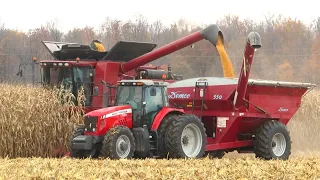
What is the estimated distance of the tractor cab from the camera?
10555 millimetres

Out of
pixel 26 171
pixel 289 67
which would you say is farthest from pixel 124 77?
pixel 289 67

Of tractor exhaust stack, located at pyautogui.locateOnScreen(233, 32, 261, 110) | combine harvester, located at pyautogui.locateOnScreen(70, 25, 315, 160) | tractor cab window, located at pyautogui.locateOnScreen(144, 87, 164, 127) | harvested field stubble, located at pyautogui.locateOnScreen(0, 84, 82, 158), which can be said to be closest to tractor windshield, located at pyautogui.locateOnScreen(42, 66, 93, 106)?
harvested field stubble, located at pyautogui.locateOnScreen(0, 84, 82, 158)

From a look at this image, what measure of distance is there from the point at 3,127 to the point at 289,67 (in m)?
25.8

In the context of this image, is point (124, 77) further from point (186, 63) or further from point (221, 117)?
point (186, 63)

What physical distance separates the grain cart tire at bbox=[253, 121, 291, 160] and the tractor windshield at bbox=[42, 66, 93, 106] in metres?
4.19

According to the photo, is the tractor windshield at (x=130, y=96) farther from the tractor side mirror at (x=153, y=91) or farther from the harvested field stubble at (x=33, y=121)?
the harvested field stubble at (x=33, y=121)

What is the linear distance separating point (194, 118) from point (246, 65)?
174 cm

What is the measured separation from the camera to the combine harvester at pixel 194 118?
1010cm

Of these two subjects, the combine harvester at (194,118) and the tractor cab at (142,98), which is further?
the tractor cab at (142,98)

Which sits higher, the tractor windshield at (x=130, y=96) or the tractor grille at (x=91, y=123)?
the tractor windshield at (x=130, y=96)

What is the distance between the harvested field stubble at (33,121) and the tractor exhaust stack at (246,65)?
372cm

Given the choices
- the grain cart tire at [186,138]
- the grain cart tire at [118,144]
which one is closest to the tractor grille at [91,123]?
the grain cart tire at [118,144]

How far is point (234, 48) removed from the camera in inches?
1206

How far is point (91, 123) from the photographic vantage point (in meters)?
10.1
